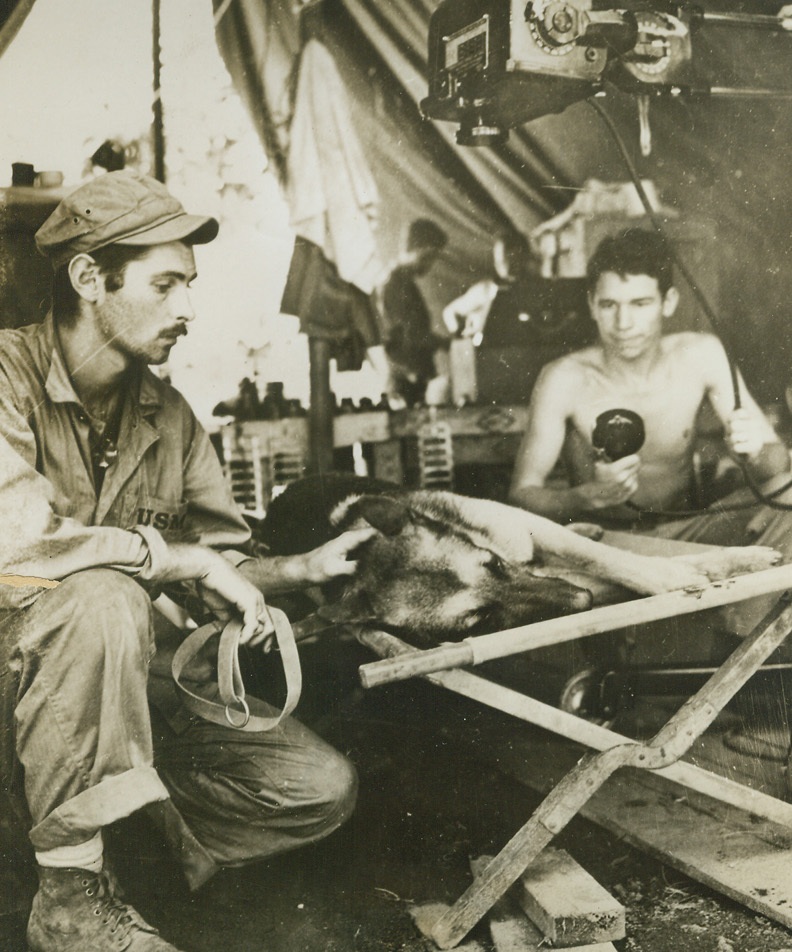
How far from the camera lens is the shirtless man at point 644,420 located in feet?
11.5

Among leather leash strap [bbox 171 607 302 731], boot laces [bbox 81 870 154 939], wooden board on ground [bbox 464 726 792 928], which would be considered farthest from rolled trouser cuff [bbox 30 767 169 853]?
wooden board on ground [bbox 464 726 792 928]

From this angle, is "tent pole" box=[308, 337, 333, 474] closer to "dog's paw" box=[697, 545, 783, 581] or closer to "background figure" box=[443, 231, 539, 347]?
"background figure" box=[443, 231, 539, 347]

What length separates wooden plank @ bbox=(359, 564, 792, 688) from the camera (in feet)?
9.64

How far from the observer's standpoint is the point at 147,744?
3.03 m

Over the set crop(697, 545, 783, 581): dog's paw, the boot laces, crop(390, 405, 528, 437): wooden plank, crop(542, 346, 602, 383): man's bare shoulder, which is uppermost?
crop(542, 346, 602, 383): man's bare shoulder

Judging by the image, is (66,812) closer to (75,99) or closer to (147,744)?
(147,744)

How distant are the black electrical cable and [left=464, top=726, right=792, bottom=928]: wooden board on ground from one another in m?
1.02

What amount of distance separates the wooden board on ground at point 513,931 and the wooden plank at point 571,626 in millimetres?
806

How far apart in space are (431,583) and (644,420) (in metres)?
1.04

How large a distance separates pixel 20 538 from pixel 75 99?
1482mm

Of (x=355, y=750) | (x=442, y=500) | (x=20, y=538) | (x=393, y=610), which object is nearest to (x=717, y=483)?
(x=442, y=500)

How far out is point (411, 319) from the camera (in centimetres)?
336

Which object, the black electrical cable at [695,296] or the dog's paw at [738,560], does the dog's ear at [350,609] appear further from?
the dog's paw at [738,560]

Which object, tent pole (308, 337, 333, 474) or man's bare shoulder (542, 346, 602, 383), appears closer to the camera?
tent pole (308, 337, 333, 474)
